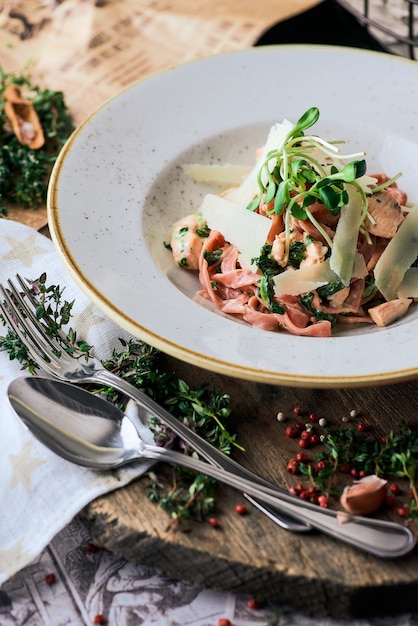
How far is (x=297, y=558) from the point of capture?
2328mm

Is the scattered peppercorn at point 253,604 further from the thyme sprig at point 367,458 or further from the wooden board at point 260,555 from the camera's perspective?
the thyme sprig at point 367,458

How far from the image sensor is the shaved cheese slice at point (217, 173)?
11.8ft

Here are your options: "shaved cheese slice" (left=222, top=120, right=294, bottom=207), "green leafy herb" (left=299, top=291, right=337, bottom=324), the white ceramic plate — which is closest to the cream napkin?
the white ceramic plate

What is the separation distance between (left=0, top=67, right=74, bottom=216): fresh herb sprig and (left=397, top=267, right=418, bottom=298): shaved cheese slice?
185 centimetres

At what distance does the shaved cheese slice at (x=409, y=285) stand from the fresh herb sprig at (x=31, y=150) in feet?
6.07

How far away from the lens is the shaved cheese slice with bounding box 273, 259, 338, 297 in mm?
2920

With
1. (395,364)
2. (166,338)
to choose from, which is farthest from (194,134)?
(395,364)

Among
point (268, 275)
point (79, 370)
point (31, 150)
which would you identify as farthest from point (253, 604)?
point (31, 150)

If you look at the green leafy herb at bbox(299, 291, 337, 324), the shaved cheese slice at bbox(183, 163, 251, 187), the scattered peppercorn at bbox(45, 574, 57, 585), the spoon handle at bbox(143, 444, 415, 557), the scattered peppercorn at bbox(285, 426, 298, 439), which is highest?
the shaved cheese slice at bbox(183, 163, 251, 187)

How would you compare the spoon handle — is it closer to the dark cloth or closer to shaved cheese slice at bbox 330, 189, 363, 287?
shaved cheese slice at bbox 330, 189, 363, 287

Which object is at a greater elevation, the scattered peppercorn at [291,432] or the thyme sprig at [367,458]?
the scattered peppercorn at [291,432]

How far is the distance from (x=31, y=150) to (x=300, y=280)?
6.18 feet

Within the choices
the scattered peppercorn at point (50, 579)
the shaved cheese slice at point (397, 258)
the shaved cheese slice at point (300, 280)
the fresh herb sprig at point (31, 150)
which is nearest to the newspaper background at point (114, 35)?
the fresh herb sprig at point (31, 150)

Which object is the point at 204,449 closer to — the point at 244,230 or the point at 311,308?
the point at 311,308
